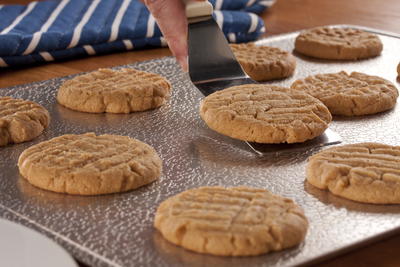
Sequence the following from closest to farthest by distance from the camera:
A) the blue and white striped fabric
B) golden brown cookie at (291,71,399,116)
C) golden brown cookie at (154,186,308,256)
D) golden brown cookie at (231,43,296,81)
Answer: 1. golden brown cookie at (154,186,308,256)
2. golden brown cookie at (291,71,399,116)
3. golden brown cookie at (231,43,296,81)
4. the blue and white striped fabric

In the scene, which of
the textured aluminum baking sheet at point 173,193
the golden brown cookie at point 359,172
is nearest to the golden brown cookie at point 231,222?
the textured aluminum baking sheet at point 173,193

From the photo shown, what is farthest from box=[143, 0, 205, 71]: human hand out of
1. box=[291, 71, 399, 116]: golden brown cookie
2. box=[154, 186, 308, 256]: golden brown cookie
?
box=[154, 186, 308, 256]: golden brown cookie

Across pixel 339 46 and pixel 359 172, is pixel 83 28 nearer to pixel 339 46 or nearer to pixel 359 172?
pixel 339 46

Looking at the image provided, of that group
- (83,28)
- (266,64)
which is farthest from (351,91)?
(83,28)

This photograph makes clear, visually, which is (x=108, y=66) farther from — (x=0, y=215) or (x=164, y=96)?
(x=0, y=215)

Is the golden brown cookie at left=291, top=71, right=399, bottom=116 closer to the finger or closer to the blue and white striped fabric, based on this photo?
the finger

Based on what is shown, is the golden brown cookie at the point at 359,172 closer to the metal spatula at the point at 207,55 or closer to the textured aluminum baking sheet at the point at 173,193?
the textured aluminum baking sheet at the point at 173,193
